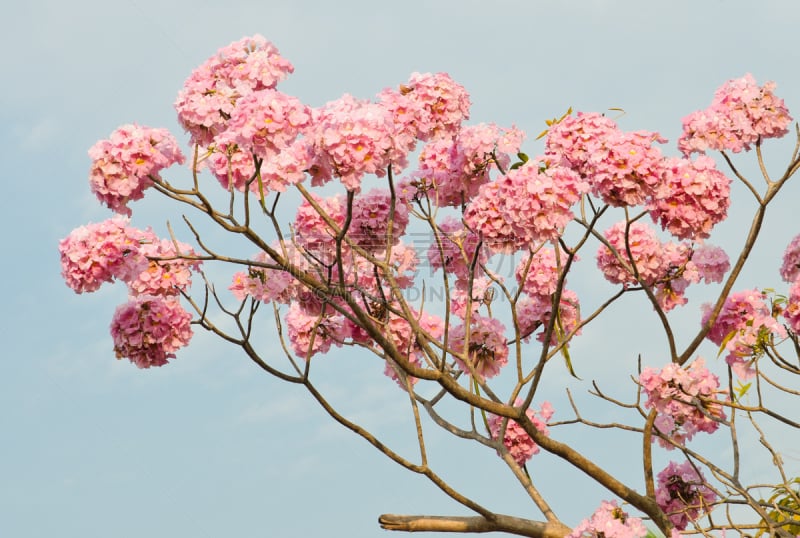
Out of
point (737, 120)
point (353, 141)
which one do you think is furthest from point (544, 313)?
point (353, 141)

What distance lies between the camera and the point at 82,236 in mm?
5676

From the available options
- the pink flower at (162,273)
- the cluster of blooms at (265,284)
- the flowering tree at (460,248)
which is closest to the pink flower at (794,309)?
the flowering tree at (460,248)

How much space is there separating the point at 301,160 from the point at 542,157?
4.21 feet

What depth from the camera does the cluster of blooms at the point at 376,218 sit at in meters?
5.74

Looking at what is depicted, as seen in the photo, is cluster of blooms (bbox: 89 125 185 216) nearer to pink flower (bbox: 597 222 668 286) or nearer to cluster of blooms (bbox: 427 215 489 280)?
cluster of blooms (bbox: 427 215 489 280)

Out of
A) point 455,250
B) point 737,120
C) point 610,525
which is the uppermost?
point 737,120

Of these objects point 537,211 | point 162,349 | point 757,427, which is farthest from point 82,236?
point 757,427

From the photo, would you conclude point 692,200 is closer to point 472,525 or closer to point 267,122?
point 472,525

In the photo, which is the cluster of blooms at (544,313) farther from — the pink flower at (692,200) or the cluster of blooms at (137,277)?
the cluster of blooms at (137,277)

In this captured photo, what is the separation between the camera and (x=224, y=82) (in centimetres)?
547

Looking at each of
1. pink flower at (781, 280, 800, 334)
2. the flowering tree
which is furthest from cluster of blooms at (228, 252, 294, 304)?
pink flower at (781, 280, 800, 334)

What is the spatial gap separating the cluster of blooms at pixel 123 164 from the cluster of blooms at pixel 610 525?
118 inches

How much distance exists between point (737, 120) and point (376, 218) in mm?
2366

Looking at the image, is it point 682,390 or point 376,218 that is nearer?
point 682,390
